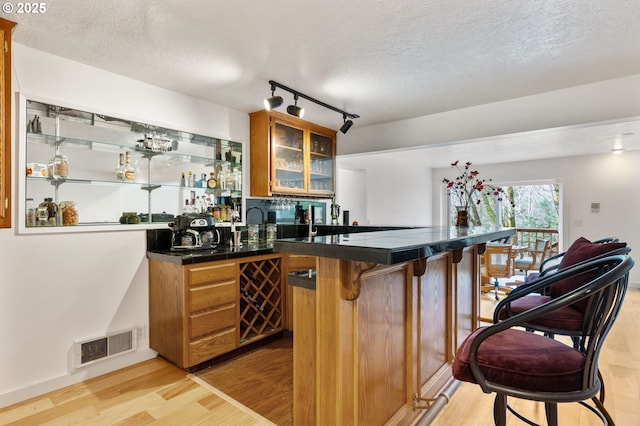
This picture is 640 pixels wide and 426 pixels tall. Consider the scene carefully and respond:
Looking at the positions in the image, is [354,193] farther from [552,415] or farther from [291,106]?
[552,415]

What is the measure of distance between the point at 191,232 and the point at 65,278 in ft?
3.02

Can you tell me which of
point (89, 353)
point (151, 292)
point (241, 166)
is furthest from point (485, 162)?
point (89, 353)

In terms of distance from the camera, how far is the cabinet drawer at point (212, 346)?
2471mm

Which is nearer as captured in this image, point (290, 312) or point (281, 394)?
point (281, 394)

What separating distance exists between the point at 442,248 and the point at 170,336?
2190 mm

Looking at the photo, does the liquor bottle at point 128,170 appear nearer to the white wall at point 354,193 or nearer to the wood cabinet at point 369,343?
the wood cabinet at point 369,343

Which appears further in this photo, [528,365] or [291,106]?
[291,106]

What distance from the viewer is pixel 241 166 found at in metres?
3.60

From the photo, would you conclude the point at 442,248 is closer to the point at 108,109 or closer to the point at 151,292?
the point at 151,292

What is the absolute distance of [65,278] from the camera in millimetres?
2381

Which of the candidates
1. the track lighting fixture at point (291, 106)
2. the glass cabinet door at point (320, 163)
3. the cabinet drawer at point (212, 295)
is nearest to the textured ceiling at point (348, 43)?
the track lighting fixture at point (291, 106)

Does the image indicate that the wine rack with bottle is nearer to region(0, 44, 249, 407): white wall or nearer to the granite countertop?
the granite countertop

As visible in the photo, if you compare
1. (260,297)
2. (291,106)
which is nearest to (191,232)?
(260,297)

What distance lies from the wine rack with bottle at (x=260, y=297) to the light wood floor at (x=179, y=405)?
0.53 m
